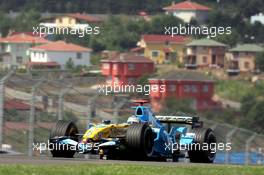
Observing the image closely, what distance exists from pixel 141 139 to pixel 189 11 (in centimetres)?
13767

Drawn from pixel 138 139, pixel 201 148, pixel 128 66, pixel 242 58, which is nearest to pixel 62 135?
pixel 138 139

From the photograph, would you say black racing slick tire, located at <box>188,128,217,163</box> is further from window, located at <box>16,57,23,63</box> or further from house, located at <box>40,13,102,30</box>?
house, located at <box>40,13,102,30</box>

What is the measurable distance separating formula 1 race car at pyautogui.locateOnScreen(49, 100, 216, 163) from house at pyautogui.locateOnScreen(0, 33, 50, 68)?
104001 mm

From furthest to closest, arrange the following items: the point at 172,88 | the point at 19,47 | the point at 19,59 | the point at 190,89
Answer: the point at 19,47
the point at 19,59
the point at 190,89
the point at 172,88

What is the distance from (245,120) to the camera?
9481cm

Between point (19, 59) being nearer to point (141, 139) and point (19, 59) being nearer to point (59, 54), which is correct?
point (59, 54)

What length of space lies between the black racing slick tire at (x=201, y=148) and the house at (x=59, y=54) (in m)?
101

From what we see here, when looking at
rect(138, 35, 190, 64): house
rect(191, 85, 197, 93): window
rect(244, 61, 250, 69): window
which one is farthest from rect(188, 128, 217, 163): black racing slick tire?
rect(244, 61, 250, 69): window

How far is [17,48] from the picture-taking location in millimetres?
138000

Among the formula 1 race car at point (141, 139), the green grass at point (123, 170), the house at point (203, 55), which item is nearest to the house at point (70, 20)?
the house at point (203, 55)

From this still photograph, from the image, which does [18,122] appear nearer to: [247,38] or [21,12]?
[247,38]

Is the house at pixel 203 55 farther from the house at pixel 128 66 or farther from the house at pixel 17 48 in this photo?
the house at pixel 17 48

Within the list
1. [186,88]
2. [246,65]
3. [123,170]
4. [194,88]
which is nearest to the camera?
[123,170]

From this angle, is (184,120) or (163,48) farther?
(163,48)
